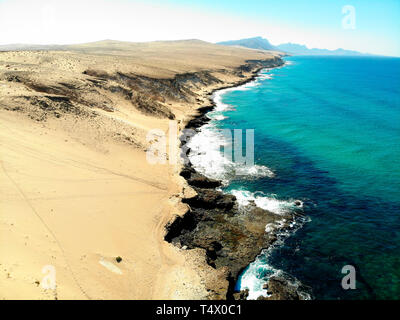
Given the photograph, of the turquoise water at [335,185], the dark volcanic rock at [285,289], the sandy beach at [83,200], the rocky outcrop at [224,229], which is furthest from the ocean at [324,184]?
the sandy beach at [83,200]

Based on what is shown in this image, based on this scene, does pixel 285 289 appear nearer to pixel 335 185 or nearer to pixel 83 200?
pixel 335 185

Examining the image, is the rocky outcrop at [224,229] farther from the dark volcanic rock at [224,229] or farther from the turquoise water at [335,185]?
the turquoise water at [335,185]

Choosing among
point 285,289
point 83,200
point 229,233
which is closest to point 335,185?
point 229,233

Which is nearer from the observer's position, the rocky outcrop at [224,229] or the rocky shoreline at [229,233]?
the rocky shoreline at [229,233]

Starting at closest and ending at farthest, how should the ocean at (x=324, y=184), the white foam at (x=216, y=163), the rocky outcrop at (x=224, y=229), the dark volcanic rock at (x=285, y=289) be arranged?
the dark volcanic rock at (x=285, y=289), the ocean at (x=324, y=184), the rocky outcrop at (x=224, y=229), the white foam at (x=216, y=163)

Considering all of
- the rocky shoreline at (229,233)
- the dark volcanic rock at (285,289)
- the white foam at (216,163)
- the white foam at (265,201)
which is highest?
the white foam at (216,163)

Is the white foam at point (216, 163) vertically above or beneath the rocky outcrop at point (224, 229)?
above
